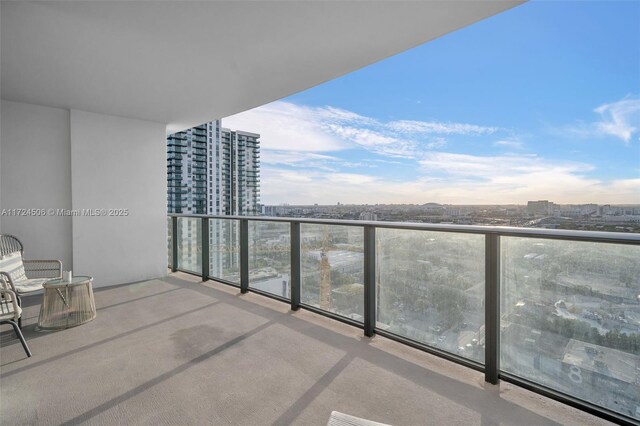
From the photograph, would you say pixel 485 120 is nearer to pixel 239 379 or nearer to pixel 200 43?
pixel 200 43

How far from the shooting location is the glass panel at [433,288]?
2.42m

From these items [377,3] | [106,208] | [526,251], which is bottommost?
[526,251]

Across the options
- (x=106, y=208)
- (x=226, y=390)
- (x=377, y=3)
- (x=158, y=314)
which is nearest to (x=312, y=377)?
(x=226, y=390)

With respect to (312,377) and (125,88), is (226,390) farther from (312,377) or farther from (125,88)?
(125,88)

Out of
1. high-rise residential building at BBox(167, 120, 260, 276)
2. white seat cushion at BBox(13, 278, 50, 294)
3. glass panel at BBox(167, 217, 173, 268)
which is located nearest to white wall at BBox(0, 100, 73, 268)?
white seat cushion at BBox(13, 278, 50, 294)

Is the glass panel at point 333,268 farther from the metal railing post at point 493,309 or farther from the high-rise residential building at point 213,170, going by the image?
the high-rise residential building at point 213,170

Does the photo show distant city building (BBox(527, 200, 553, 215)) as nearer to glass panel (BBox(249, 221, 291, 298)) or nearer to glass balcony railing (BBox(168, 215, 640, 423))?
glass balcony railing (BBox(168, 215, 640, 423))

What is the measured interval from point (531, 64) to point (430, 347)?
9384mm

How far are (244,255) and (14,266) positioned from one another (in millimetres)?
2767

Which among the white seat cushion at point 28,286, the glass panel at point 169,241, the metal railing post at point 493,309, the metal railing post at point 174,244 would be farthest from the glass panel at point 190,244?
the metal railing post at point 493,309

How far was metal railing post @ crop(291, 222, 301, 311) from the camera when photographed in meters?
3.86

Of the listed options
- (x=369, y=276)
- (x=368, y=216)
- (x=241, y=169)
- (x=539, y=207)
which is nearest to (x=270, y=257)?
(x=368, y=216)

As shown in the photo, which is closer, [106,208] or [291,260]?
[291,260]

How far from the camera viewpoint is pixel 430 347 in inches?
104
